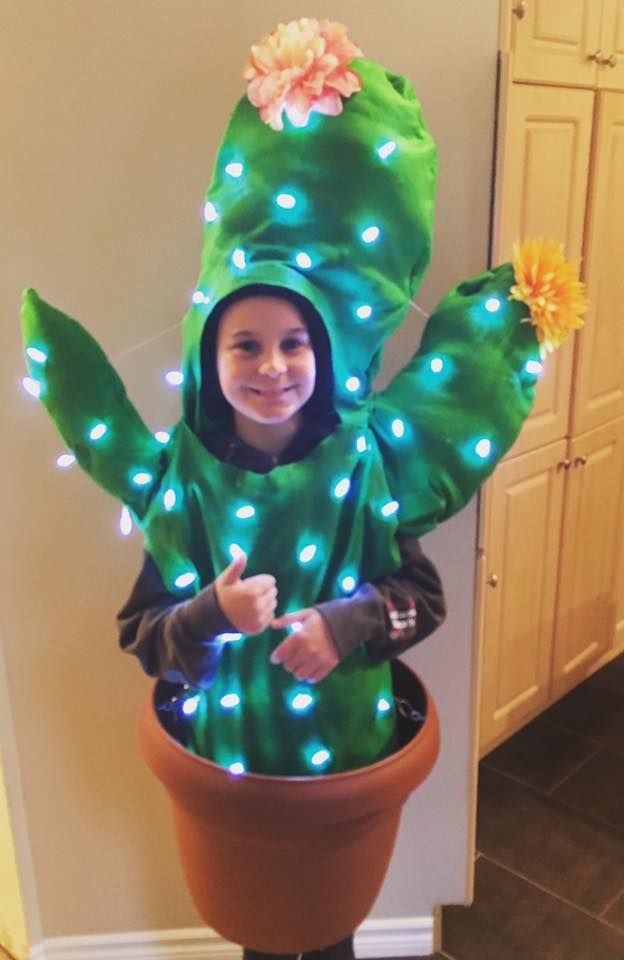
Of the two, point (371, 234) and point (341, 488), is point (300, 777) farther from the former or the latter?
point (371, 234)

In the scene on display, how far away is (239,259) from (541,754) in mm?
1641

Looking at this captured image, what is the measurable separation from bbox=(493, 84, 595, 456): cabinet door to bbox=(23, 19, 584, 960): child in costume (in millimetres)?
579

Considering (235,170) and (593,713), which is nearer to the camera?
(235,170)

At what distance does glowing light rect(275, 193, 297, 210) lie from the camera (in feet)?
3.00

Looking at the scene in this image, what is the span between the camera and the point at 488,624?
1.96 meters

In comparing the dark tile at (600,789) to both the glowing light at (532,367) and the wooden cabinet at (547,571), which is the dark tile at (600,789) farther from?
the glowing light at (532,367)

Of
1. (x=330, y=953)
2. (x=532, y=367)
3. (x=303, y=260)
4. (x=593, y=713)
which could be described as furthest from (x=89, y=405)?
(x=593, y=713)

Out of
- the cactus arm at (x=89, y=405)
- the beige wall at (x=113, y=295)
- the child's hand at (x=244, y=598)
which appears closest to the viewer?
the child's hand at (x=244, y=598)

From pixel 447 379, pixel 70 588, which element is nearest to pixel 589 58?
pixel 447 379

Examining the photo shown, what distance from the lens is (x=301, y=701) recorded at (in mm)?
972

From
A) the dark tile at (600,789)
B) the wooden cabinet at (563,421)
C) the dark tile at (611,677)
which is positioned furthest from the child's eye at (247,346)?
the dark tile at (611,677)

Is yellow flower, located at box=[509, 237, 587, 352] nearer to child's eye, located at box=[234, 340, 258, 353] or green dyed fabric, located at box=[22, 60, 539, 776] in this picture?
green dyed fabric, located at box=[22, 60, 539, 776]

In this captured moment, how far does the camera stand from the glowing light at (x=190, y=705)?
1.06 meters

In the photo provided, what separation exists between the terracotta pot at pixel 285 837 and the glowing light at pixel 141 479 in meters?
0.27
